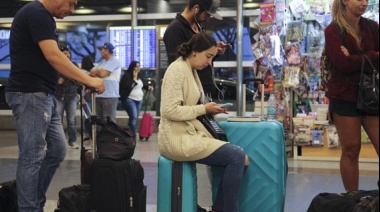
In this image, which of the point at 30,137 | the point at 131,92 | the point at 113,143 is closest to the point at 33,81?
the point at 30,137

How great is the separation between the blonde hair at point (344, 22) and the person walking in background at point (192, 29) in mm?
762

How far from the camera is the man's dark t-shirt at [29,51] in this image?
10.6 feet

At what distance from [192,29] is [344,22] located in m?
1.00

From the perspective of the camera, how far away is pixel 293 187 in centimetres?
508

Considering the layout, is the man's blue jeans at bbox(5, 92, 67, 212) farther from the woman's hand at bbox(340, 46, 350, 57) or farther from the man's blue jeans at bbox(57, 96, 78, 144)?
the man's blue jeans at bbox(57, 96, 78, 144)

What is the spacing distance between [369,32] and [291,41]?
3680 millimetres

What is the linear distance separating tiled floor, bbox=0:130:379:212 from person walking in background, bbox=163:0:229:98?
1.03 m

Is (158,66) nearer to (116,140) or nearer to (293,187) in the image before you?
(293,187)

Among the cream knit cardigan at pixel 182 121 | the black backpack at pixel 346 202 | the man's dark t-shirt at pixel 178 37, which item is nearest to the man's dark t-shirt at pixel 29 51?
the cream knit cardigan at pixel 182 121

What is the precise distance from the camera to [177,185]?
3346 mm

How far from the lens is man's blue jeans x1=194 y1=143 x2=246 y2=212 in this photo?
3328 millimetres

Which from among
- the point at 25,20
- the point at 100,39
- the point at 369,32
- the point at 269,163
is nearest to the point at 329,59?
the point at 369,32

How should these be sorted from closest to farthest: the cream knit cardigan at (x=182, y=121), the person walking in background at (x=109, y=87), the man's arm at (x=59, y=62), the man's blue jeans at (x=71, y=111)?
1. the man's arm at (x=59, y=62)
2. the cream knit cardigan at (x=182, y=121)
3. the person walking in background at (x=109, y=87)
4. the man's blue jeans at (x=71, y=111)

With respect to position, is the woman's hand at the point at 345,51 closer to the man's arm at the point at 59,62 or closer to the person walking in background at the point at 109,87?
the man's arm at the point at 59,62
